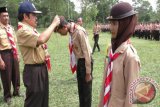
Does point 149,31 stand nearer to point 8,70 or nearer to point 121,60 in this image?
point 8,70

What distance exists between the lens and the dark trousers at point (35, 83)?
4812 millimetres

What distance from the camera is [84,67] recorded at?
19.0 feet

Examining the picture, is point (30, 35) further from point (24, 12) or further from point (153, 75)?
point (153, 75)

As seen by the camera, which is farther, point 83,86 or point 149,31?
point 149,31

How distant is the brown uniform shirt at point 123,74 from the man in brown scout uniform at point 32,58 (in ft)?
5.22

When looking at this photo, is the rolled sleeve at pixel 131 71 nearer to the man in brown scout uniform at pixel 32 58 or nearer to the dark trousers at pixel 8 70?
the man in brown scout uniform at pixel 32 58

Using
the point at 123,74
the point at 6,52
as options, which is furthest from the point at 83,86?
the point at 123,74

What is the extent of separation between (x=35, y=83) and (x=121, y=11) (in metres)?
2.10

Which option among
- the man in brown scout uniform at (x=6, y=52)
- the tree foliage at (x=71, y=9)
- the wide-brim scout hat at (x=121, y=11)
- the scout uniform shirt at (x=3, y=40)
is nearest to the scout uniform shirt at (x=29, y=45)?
the wide-brim scout hat at (x=121, y=11)

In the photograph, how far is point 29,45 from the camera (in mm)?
4516

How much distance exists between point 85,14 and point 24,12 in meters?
45.4

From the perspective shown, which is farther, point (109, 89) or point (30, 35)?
point (30, 35)

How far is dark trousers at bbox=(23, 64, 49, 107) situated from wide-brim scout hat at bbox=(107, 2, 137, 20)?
6.39 ft

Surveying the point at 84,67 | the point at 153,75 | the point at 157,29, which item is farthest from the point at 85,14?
the point at 84,67
